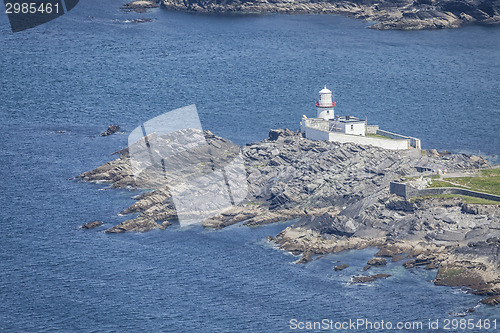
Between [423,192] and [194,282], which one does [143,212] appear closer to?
[194,282]

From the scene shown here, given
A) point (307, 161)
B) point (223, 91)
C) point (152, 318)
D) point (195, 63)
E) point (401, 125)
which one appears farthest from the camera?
point (195, 63)

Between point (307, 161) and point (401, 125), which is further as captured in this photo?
point (401, 125)

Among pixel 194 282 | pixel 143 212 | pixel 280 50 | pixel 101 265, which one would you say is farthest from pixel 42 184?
pixel 280 50

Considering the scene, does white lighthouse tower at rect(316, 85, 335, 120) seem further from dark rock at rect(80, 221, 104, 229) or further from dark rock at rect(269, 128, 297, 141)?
dark rock at rect(80, 221, 104, 229)

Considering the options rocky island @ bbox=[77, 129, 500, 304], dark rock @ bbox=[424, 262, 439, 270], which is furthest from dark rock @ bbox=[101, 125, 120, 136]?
dark rock @ bbox=[424, 262, 439, 270]

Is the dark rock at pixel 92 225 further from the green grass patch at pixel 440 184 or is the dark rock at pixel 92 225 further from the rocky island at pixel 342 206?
the green grass patch at pixel 440 184

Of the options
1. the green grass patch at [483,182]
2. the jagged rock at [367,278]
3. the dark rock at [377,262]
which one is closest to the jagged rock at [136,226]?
the dark rock at [377,262]
